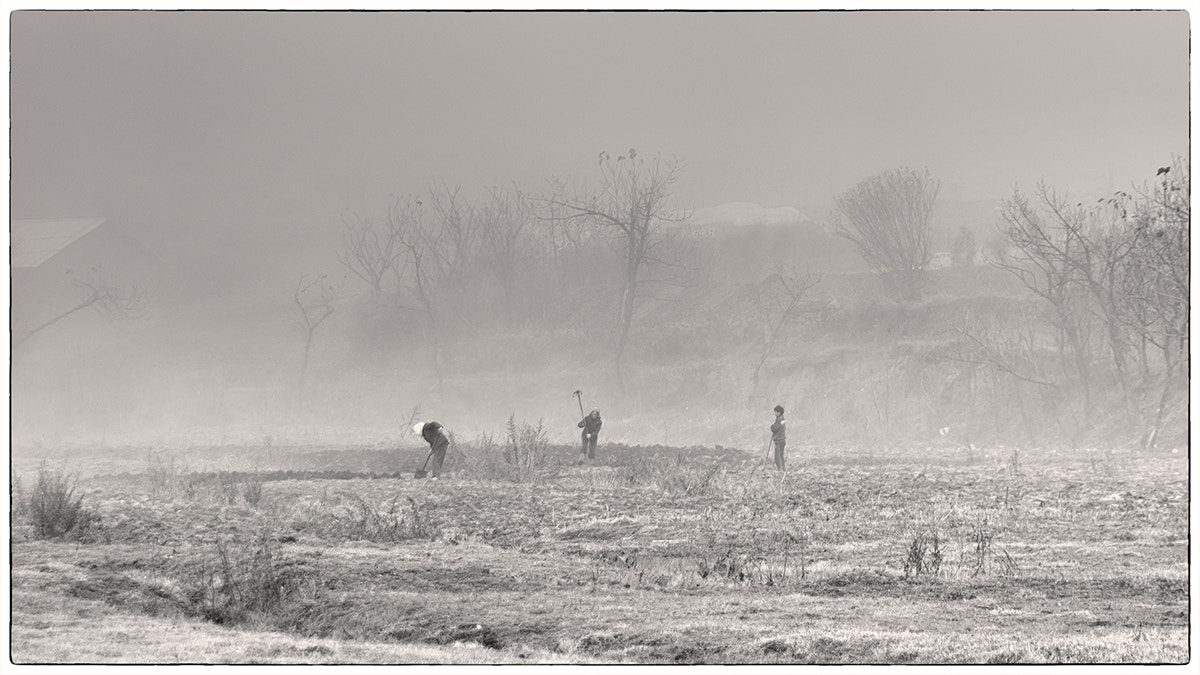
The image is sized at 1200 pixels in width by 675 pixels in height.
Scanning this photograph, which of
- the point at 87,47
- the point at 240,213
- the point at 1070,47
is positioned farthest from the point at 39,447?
the point at 1070,47

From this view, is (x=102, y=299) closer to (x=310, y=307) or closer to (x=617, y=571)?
(x=310, y=307)

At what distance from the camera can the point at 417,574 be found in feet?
41.6

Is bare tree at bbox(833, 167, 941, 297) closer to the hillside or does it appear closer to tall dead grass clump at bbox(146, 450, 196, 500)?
the hillside

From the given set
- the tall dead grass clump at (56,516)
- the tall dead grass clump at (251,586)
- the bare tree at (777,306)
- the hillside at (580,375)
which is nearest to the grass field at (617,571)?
the tall dead grass clump at (251,586)

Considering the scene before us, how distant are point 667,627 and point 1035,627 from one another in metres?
3.05

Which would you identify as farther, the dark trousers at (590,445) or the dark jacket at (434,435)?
the dark trousers at (590,445)

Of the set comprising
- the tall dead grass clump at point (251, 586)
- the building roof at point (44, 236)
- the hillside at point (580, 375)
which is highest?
the building roof at point (44, 236)

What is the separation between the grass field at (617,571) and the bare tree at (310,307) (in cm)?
1215

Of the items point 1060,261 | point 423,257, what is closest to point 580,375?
point 423,257

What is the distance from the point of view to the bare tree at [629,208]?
26.0 metres

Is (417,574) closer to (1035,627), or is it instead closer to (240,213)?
(1035,627)

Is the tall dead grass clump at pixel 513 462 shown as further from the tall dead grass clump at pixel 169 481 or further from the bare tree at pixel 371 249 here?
the bare tree at pixel 371 249

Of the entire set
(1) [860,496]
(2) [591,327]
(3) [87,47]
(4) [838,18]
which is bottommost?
(1) [860,496]

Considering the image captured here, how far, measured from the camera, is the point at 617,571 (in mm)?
12781
